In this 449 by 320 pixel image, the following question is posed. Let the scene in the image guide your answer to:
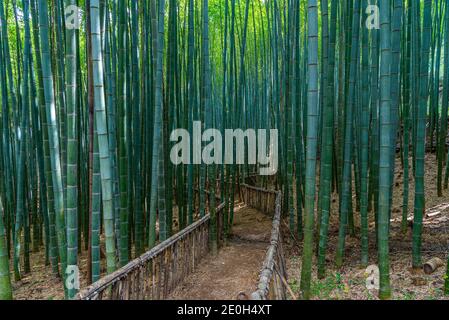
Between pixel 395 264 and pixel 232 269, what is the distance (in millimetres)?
1460

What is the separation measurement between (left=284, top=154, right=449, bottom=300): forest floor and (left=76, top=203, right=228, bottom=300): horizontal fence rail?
91 centimetres

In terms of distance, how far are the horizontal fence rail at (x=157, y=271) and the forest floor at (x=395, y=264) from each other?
0.91 m

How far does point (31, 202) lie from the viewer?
4633 millimetres

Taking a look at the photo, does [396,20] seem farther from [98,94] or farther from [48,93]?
[48,93]

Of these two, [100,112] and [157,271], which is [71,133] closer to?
[100,112]

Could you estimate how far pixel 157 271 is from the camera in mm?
2410

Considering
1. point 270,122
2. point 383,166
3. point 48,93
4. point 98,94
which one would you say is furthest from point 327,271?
point 270,122

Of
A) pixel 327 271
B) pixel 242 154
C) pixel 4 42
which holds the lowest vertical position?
pixel 327 271

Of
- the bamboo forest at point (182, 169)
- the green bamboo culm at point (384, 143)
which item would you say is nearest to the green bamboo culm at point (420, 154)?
the bamboo forest at point (182, 169)

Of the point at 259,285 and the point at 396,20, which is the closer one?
the point at 259,285

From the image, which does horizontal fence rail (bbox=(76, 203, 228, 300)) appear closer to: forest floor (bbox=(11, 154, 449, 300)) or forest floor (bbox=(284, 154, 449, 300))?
forest floor (bbox=(11, 154, 449, 300))

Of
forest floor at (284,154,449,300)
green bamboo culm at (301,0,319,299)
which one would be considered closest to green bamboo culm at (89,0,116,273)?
green bamboo culm at (301,0,319,299)

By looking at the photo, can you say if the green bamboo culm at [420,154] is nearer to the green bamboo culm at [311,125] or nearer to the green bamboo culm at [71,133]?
the green bamboo culm at [311,125]

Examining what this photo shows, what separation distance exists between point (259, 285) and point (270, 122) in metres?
5.80
